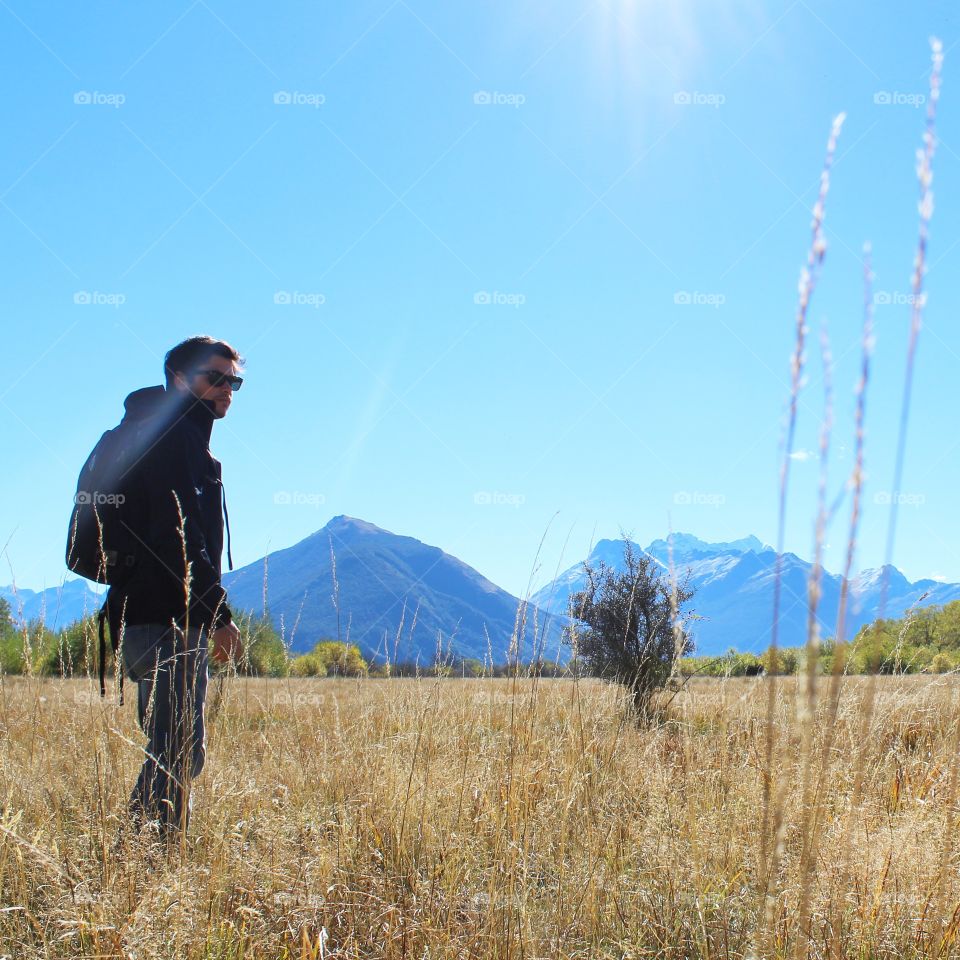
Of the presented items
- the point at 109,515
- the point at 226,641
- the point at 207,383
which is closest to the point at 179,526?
the point at 109,515

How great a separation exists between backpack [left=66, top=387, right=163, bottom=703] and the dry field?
468 millimetres

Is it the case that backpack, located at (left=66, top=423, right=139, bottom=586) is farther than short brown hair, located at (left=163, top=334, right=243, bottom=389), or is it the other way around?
short brown hair, located at (left=163, top=334, right=243, bottom=389)

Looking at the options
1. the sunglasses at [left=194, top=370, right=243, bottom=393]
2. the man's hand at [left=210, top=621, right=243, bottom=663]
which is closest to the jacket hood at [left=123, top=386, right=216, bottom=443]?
the sunglasses at [left=194, top=370, right=243, bottom=393]

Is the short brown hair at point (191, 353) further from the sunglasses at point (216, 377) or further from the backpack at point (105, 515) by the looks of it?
the backpack at point (105, 515)

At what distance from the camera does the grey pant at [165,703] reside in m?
2.87

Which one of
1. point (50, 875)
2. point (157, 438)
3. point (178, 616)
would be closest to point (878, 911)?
point (50, 875)

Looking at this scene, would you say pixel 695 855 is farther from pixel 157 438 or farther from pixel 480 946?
pixel 157 438

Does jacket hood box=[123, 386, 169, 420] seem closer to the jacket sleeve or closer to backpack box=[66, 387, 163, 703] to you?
backpack box=[66, 387, 163, 703]

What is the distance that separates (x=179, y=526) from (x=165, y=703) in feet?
2.33

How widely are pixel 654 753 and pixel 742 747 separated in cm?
73

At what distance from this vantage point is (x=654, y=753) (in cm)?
404

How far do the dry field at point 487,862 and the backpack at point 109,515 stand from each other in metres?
0.47

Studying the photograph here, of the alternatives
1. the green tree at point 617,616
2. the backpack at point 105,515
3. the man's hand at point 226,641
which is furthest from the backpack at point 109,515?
the green tree at point 617,616

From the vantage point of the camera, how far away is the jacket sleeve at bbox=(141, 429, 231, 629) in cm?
314
